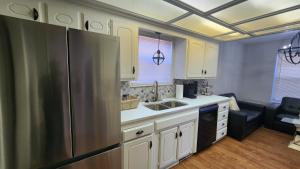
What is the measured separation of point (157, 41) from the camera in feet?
8.41

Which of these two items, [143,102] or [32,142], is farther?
[143,102]

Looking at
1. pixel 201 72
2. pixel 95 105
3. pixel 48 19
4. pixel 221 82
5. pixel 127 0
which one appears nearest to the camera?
pixel 95 105

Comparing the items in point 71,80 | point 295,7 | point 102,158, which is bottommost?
point 102,158

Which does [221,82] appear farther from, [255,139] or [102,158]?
[102,158]

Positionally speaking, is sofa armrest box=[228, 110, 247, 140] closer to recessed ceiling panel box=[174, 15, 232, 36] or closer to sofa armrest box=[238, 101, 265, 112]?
sofa armrest box=[238, 101, 265, 112]

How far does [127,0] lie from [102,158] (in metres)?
1.54

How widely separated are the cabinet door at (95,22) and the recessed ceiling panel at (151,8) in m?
0.17

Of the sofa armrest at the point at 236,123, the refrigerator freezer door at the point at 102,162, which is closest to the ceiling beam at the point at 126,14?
the refrigerator freezer door at the point at 102,162

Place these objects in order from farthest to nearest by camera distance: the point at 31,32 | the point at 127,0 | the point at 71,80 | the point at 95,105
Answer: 1. the point at 127,0
2. the point at 95,105
3. the point at 71,80
4. the point at 31,32

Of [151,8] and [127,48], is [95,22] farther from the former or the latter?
[151,8]

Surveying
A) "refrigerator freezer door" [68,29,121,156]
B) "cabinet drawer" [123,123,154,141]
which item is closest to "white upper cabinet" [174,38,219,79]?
"cabinet drawer" [123,123,154,141]

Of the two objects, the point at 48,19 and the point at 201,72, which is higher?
the point at 48,19

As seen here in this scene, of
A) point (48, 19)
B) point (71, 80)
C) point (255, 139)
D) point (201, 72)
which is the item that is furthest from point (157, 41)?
point (255, 139)

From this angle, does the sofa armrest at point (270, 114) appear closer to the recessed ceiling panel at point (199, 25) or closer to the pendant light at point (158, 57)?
the recessed ceiling panel at point (199, 25)
